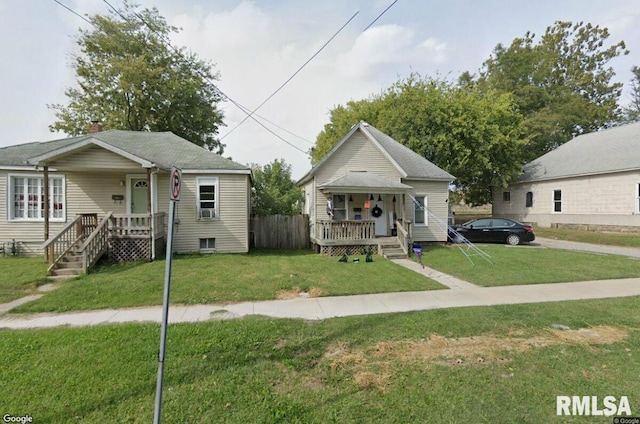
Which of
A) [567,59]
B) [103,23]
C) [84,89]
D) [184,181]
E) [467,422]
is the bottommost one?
[467,422]

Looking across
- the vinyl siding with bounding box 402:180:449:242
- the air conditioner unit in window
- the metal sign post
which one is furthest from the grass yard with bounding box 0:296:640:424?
the vinyl siding with bounding box 402:180:449:242

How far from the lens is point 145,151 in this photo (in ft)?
44.9

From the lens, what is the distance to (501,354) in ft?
13.7

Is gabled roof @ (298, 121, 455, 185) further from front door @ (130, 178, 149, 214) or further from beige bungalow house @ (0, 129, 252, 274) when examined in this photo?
front door @ (130, 178, 149, 214)

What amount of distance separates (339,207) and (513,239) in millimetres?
9866

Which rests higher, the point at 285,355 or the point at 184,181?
the point at 184,181

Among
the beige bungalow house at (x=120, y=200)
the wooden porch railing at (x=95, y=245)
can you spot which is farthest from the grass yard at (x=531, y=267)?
the wooden porch railing at (x=95, y=245)

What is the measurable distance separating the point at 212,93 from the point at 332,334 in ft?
97.7

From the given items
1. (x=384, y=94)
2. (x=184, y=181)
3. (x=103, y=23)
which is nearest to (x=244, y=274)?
(x=184, y=181)

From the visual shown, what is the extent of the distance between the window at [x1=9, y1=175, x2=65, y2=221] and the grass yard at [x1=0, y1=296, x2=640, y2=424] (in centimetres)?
958

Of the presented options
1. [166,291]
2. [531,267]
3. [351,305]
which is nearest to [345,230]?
[531,267]

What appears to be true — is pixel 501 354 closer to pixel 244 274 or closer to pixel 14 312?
pixel 244 274

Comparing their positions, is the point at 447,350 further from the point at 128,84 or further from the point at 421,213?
the point at 128,84

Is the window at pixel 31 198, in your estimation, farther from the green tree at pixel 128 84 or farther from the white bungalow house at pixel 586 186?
the white bungalow house at pixel 586 186
